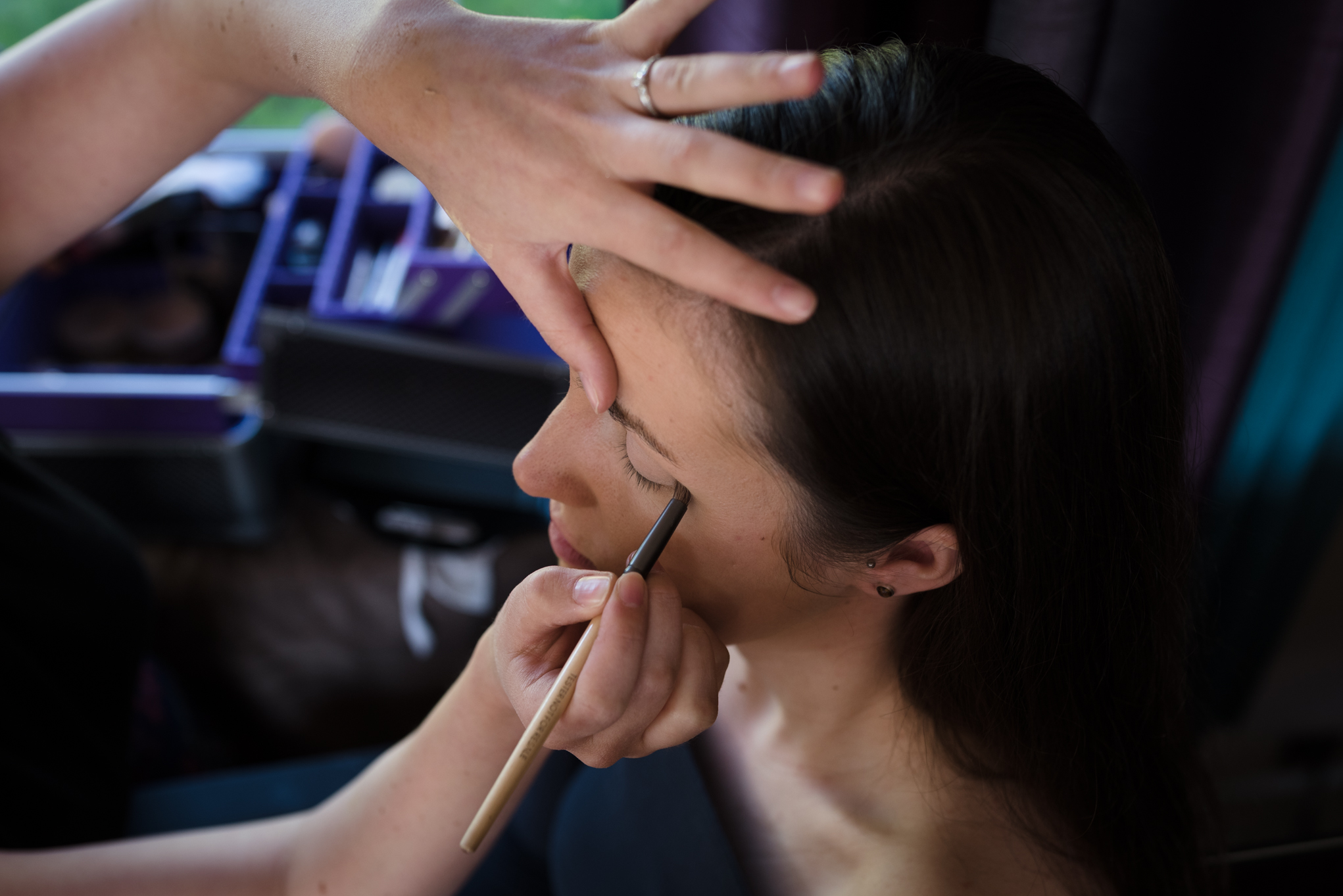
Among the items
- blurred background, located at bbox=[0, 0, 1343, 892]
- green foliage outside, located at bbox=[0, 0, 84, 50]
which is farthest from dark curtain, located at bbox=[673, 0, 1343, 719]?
green foliage outside, located at bbox=[0, 0, 84, 50]

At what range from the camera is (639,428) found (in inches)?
25.0

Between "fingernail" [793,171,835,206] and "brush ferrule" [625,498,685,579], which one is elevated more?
"fingernail" [793,171,835,206]

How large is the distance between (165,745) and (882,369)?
124 cm

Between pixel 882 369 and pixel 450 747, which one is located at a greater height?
pixel 882 369

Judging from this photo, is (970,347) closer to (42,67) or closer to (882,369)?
(882,369)

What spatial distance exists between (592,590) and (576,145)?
0.29 metres

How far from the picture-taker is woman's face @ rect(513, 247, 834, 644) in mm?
597

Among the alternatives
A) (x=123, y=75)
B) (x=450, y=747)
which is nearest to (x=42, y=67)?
(x=123, y=75)

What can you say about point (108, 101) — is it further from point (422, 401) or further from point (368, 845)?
point (368, 845)

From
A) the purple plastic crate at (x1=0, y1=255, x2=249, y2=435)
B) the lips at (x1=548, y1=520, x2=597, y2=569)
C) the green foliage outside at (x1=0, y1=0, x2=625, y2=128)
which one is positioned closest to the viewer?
the lips at (x1=548, y1=520, x2=597, y2=569)

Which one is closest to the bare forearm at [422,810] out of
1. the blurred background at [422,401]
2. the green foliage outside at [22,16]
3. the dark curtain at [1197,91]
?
the blurred background at [422,401]

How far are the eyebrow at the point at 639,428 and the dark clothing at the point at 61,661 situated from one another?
72 cm

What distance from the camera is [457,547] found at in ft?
4.72

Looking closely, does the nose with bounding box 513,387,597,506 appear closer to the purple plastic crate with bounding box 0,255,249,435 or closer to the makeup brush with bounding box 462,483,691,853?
the makeup brush with bounding box 462,483,691,853
